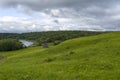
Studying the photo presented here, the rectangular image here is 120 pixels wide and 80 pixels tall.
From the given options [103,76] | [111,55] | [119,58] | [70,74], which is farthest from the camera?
[111,55]

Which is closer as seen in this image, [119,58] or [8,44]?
[119,58]

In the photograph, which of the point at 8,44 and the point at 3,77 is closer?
the point at 3,77

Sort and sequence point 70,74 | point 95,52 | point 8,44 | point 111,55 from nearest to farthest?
point 70,74, point 111,55, point 95,52, point 8,44

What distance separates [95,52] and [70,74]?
38.6 feet

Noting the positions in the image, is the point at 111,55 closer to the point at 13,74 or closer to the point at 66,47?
the point at 13,74

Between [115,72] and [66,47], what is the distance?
24.7 m

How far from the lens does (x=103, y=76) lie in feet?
61.1

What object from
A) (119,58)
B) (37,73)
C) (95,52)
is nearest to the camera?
(37,73)

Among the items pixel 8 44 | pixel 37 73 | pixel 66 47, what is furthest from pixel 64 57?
pixel 8 44

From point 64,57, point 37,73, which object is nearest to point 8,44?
point 64,57

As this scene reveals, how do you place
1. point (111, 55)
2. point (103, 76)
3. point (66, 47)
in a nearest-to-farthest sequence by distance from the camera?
point (103, 76)
point (111, 55)
point (66, 47)

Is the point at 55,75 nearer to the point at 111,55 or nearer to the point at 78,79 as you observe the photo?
the point at 78,79

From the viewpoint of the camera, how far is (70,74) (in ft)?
67.2

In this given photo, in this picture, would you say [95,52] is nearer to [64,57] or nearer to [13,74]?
[64,57]
